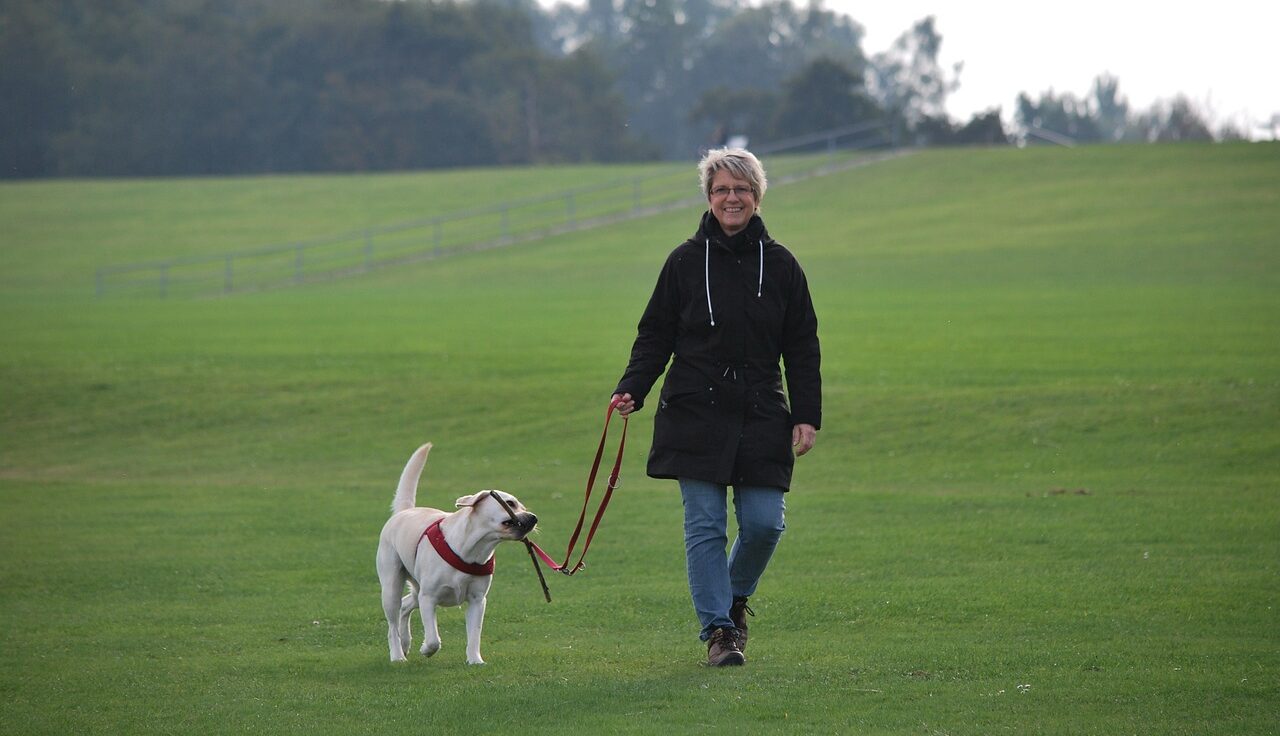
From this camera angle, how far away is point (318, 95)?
97.6 meters

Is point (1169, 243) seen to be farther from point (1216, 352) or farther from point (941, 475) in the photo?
point (941, 475)

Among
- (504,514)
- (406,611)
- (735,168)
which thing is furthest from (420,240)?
(735,168)

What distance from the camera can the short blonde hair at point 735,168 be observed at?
751 cm

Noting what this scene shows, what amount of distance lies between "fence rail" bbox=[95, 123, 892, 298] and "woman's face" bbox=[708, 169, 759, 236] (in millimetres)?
43392

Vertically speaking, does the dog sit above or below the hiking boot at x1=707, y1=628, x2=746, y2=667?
above

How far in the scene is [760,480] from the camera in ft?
24.4

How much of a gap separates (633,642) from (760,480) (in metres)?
1.63

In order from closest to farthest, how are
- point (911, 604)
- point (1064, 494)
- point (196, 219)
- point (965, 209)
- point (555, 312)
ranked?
point (911, 604) → point (1064, 494) → point (555, 312) → point (965, 209) → point (196, 219)

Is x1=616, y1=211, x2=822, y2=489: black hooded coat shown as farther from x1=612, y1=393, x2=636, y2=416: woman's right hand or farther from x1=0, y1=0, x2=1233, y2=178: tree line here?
x1=0, y1=0, x2=1233, y2=178: tree line

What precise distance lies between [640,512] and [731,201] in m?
7.04

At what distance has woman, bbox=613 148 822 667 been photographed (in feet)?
24.5

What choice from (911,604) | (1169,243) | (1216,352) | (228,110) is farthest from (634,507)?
(228,110)

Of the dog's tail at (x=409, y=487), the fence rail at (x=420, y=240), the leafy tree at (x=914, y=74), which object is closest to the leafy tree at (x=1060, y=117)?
the leafy tree at (x=914, y=74)

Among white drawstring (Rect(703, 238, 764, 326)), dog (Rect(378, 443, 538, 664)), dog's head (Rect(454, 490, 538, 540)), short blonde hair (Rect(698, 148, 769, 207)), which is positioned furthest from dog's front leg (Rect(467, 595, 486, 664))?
short blonde hair (Rect(698, 148, 769, 207))
